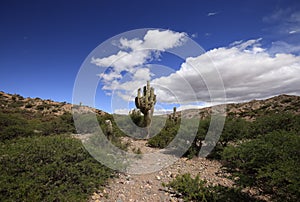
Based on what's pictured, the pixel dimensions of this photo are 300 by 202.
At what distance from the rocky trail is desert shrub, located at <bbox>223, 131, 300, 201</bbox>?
0.86m

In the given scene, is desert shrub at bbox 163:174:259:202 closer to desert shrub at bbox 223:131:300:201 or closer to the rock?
desert shrub at bbox 223:131:300:201

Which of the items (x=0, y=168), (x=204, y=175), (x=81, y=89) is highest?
(x=81, y=89)

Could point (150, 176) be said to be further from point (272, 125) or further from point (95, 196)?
point (272, 125)

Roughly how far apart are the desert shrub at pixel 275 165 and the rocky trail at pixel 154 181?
862mm

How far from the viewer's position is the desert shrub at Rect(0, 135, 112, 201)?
373 centimetres

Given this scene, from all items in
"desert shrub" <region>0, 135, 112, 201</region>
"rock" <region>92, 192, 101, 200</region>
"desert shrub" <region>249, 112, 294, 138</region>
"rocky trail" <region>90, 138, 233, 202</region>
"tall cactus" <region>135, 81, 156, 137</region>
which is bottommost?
"rocky trail" <region>90, 138, 233, 202</region>

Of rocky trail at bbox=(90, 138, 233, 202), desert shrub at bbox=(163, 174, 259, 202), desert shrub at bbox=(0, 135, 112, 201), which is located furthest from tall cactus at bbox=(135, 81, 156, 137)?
desert shrub at bbox=(163, 174, 259, 202)

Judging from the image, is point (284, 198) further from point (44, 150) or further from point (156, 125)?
point (156, 125)

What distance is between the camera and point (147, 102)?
1280 centimetres

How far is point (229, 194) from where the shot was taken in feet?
13.8


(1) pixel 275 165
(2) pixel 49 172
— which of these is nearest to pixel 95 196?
(2) pixel 49 172

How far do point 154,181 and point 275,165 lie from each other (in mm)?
2956

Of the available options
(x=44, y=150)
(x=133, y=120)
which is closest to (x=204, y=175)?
(x=44, y=150)

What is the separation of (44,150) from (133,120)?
869 cm
